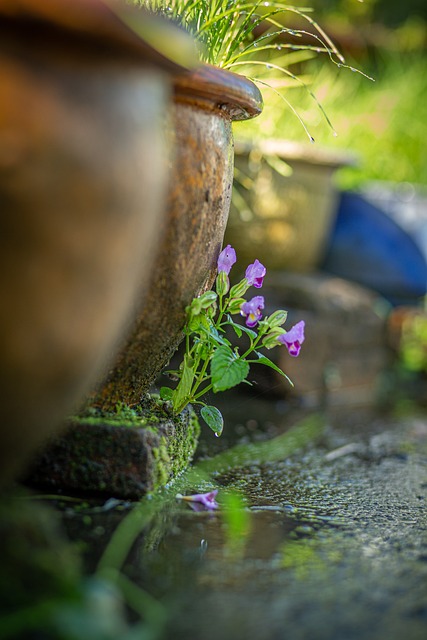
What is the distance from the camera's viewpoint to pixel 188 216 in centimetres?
152

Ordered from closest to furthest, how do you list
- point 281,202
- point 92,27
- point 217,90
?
point 92,27
point 217,90
point 281,202

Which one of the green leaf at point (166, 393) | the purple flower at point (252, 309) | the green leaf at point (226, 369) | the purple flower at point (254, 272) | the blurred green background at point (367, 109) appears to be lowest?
the green leaf at point (166, 393)

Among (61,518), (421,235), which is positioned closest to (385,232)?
(421,235)

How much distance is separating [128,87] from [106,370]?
2.24 feet

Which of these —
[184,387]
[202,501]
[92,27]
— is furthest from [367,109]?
[92,27]

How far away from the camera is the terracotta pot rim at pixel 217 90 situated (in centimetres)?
145

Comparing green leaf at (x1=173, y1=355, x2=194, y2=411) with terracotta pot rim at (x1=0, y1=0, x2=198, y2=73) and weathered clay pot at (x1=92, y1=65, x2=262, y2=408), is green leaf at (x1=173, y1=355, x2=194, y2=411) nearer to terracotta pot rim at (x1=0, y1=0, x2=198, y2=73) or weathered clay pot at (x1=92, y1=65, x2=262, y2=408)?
weathered clay pot at (x1=92, y1=65, x2=262, y2=408)

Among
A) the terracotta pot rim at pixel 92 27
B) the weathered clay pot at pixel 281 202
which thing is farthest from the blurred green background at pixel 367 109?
the terracotta pot rim at pixel 92 27

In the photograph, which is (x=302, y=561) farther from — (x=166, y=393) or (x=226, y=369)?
(x=166, y=393)

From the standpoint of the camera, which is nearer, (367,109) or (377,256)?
(377,256)

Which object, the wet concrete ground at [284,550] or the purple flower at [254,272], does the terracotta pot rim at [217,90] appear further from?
the wet concrete ground at [284,550]

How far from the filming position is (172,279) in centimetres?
154

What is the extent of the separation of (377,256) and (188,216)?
10.0ft

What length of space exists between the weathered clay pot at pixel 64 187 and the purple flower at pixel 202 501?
1.85 feet
